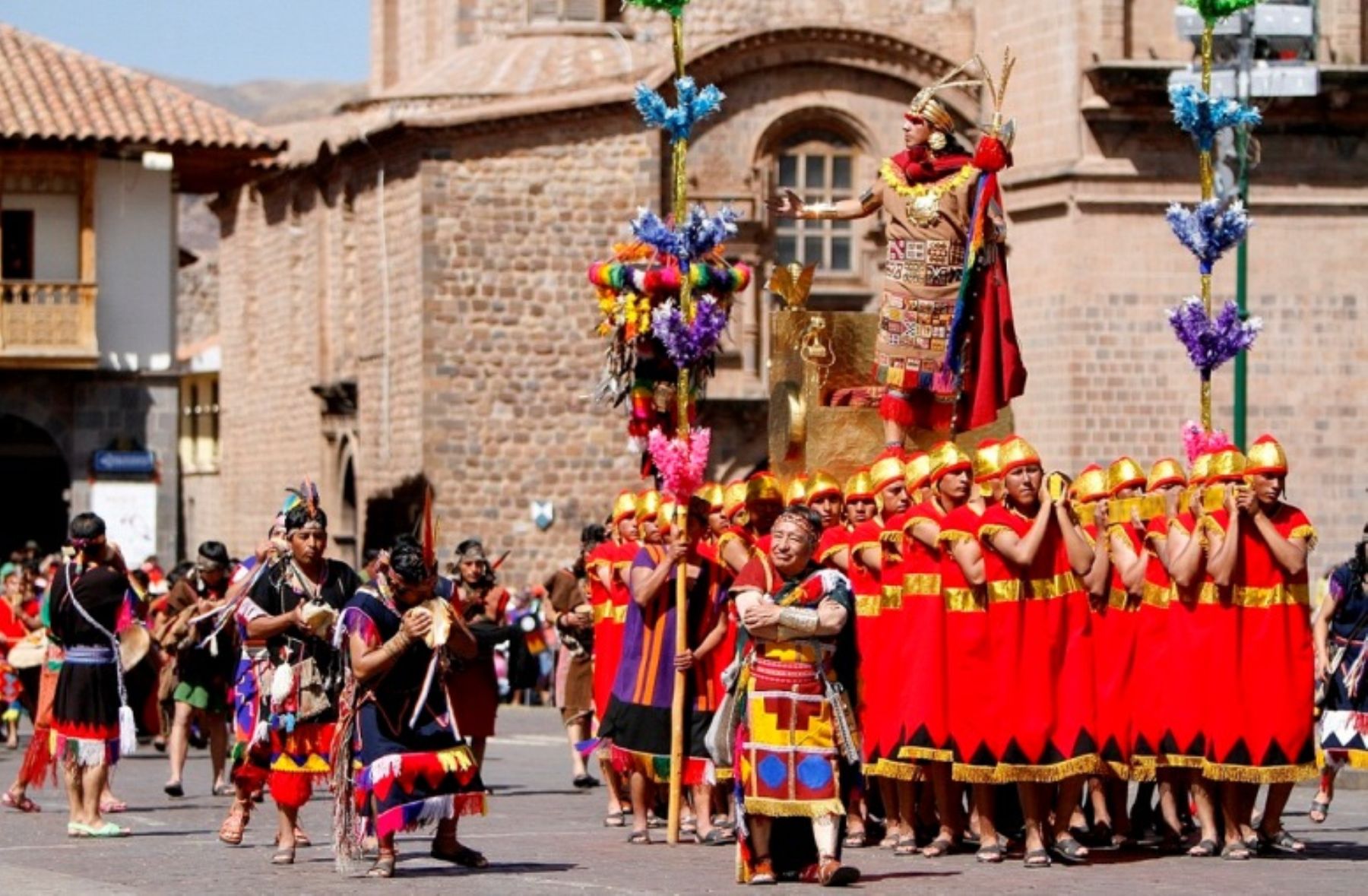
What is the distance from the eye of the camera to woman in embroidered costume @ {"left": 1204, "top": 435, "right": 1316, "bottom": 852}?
15320mm

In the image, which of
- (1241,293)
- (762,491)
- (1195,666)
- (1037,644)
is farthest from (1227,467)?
(1241,293)

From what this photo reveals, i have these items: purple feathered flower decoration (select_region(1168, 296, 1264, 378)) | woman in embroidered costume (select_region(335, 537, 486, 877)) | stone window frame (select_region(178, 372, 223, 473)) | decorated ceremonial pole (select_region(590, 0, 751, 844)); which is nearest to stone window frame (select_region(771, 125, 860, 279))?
stone window frame (select_region(178, 372, 223, 473))

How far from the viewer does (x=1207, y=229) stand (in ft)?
57.7

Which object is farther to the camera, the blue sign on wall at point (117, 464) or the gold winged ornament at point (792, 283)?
the blue sign on wall at point (117, 464)

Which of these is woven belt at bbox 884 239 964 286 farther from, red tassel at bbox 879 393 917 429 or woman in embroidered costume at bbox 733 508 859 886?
woman in embroidered costume at bbox 733 508 859 886

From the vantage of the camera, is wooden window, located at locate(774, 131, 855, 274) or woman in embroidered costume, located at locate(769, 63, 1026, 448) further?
wooden window, located at locate(774, 131, 855, 274)

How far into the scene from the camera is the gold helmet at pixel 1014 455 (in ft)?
49.3

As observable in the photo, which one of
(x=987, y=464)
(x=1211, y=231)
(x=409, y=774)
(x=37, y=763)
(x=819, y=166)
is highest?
(x=819, y=166)

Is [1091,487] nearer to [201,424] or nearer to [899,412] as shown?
[899,412]

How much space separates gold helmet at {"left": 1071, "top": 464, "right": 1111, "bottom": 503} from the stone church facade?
64.7ft

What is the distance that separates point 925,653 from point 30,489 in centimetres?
3793

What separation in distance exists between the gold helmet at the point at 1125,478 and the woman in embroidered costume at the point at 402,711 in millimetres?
3577

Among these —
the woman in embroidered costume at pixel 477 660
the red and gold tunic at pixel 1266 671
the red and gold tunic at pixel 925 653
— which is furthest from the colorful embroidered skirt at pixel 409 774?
the woman in embroidered costume at pixel 477 660

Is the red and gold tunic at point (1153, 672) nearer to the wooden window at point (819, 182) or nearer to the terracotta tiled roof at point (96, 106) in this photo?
the terracotta tiled roof at point (96, 106)
